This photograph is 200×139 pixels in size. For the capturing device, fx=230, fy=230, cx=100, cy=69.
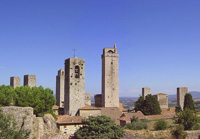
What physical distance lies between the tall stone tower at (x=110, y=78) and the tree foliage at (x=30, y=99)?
2279 cm

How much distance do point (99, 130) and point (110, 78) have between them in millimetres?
29954

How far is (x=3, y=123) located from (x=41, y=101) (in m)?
15.8

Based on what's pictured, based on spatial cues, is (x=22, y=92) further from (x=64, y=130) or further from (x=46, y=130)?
(x=46, y=130)

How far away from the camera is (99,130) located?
19.6 meters

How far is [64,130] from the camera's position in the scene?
24609mm

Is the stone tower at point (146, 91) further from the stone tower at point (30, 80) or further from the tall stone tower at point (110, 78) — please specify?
the stone tower at point (30, 80)

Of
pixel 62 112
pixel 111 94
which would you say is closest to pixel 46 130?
pixel 62 112

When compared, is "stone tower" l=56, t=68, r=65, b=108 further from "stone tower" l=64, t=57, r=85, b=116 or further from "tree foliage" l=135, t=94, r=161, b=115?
"tree foliage" l=135, t=94, r=161, b=115

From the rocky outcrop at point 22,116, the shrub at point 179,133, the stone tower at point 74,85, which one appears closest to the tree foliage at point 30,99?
the stone tower at point 74,85

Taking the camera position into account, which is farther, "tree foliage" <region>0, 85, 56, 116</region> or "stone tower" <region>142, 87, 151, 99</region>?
"stone tower" <region>142, 87, 151, 99</region>

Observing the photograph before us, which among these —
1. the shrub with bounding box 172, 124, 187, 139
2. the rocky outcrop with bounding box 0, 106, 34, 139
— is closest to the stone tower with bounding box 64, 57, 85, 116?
the shrub with bounding box 172, 124, 187, 139

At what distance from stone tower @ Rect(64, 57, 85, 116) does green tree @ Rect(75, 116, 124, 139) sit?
662 inches

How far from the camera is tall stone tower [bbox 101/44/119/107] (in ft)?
160

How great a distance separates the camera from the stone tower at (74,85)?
37.4m
